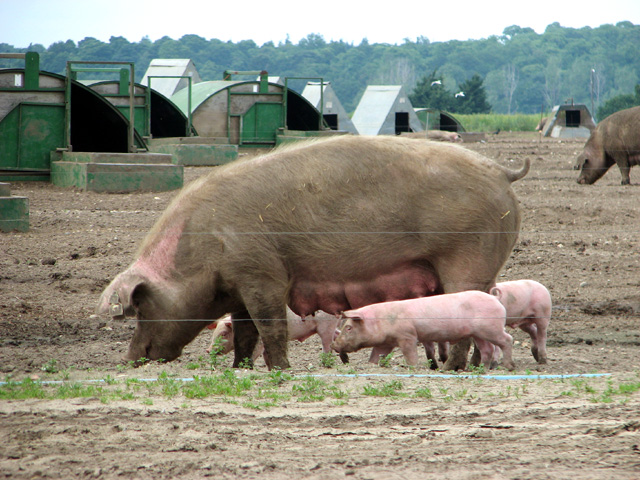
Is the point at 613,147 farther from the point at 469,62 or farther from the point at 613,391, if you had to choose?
the point at 469,62

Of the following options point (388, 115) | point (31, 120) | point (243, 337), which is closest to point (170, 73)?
point (388, 115)

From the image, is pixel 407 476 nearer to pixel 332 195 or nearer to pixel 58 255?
pixel 332 195

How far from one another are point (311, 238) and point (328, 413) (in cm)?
160

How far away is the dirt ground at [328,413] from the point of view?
331 cm

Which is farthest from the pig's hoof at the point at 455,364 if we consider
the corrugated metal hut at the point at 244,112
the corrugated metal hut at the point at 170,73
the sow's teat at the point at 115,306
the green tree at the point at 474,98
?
the green tree at the point at 474,98

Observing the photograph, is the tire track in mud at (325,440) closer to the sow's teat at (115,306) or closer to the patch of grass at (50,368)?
the patch of grass at (50,368)

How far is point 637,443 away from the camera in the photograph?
139 inches

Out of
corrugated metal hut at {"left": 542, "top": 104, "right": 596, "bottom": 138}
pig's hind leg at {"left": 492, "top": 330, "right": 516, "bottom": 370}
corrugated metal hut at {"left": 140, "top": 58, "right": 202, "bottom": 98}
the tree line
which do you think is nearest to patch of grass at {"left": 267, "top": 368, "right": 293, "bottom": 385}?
pig's hind leg at {"left": 492, "top": 330, "right": 516, "bottom": 370}

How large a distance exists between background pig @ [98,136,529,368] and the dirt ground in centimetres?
43

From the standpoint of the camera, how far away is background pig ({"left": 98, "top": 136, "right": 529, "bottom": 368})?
211 inches

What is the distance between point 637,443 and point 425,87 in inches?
2154

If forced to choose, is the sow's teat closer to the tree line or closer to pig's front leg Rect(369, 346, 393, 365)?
pig's front leg Rect(369, 346, 393, 365)

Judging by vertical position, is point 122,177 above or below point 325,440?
above

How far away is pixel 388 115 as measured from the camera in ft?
106
